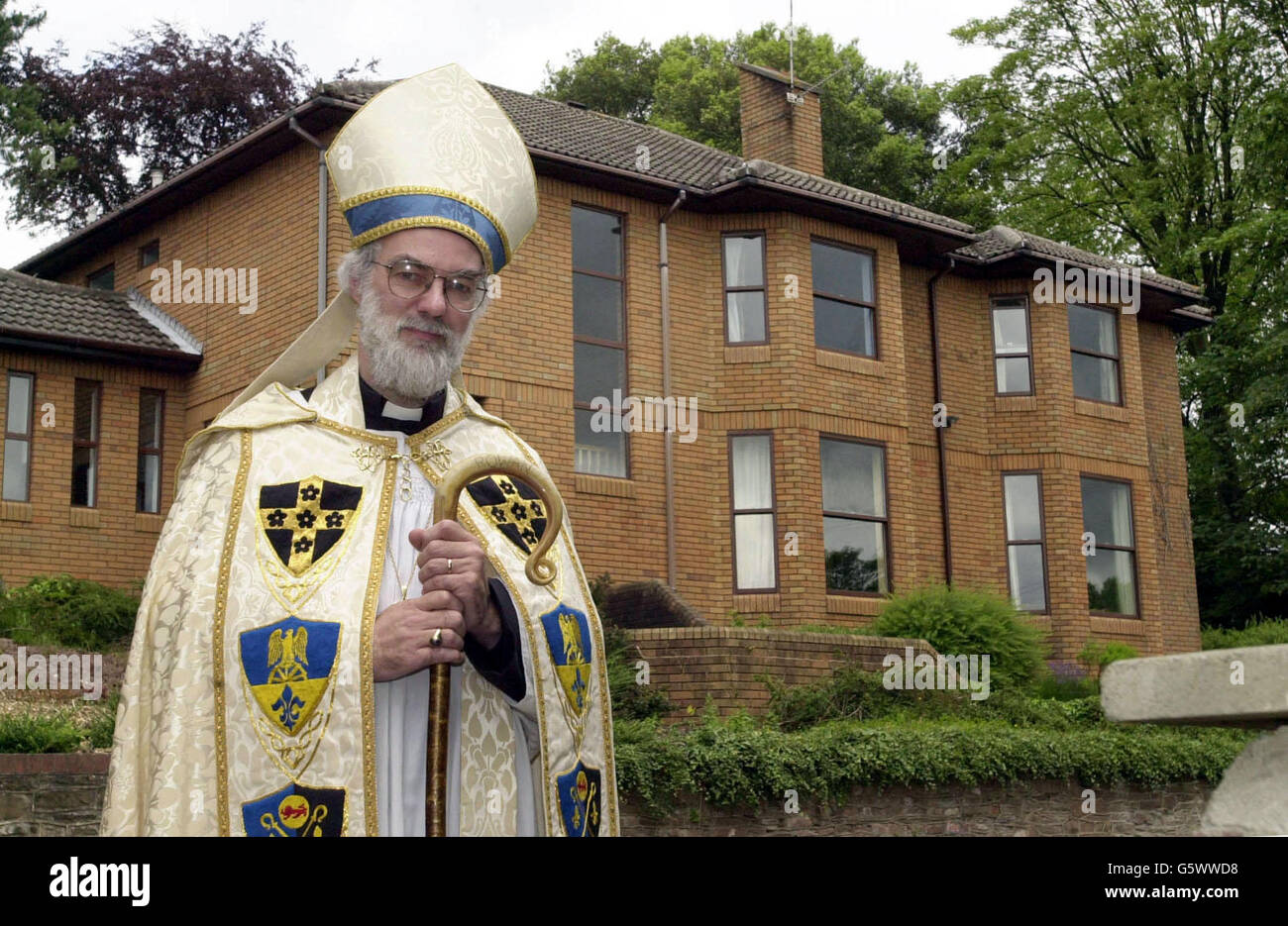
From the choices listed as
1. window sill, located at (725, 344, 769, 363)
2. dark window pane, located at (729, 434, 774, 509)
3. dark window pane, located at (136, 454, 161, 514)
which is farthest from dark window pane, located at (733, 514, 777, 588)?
dark window pane, located at (136, 454, 161, 514)

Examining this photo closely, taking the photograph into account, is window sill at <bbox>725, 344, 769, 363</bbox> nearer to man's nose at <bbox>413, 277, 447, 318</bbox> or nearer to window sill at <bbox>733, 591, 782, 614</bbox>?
window sill at <bbox>733, 591, 782, 614</bbox>

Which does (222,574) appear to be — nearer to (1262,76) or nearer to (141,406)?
(141,406)

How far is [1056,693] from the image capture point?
69.5 feet

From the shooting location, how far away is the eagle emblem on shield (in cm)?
473

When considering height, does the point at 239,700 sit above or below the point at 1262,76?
below

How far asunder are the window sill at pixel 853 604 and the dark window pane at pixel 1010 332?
600 cm

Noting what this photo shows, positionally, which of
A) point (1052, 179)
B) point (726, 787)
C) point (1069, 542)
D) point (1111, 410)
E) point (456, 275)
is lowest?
point (726, 787)

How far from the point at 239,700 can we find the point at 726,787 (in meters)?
9.01

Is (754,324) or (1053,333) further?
(1053,333)

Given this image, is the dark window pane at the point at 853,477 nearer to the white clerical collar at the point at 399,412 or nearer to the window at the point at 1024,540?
the window at the point at 1024,540

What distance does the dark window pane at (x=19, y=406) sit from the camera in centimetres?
2033

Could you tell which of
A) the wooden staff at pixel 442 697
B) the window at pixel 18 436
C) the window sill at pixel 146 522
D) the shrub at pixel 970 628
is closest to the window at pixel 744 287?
the shrub at pixel 970 628
